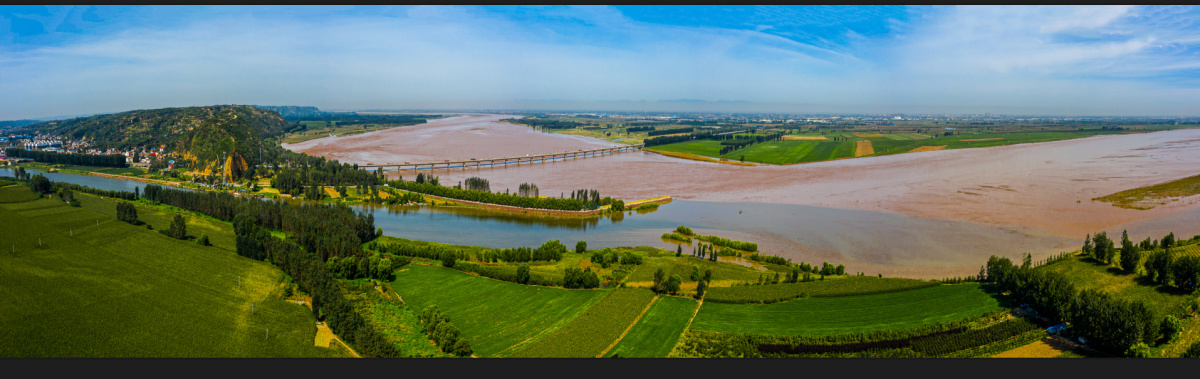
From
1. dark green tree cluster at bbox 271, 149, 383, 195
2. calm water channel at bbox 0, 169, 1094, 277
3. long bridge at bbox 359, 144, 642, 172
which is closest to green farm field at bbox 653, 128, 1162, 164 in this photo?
long bridge at bbox 359, 144, 642, 172

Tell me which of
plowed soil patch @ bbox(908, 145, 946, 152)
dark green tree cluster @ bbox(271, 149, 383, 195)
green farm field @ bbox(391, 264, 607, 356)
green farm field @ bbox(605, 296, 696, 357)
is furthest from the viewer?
plowed soil patch @ bbox(908, 145, 946, 152)

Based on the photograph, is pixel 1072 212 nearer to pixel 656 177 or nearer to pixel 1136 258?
pixel 1136 258

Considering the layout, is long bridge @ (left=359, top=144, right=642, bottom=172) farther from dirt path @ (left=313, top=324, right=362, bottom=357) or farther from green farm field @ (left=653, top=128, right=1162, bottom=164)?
dirt path @ (left=313, top=324, right=362, bottom=357)

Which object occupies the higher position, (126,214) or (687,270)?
(126,214)

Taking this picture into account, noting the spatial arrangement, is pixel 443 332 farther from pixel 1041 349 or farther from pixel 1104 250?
pixel 1104 250

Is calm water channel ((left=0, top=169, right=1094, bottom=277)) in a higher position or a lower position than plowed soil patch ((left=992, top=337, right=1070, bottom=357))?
higher

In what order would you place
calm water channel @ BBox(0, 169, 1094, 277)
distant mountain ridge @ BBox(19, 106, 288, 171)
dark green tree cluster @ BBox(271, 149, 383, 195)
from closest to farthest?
calm water channel @ BBox(0, 169, 1094, 277)
dark green tree cluster @ BBox(271, 149, 383, 195)
distant mountain ridge @ BBox(19, 106, 288, 171)

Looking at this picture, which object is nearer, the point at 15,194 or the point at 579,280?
the point at 579,280

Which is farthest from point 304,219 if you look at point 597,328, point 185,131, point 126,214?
point 185,131
